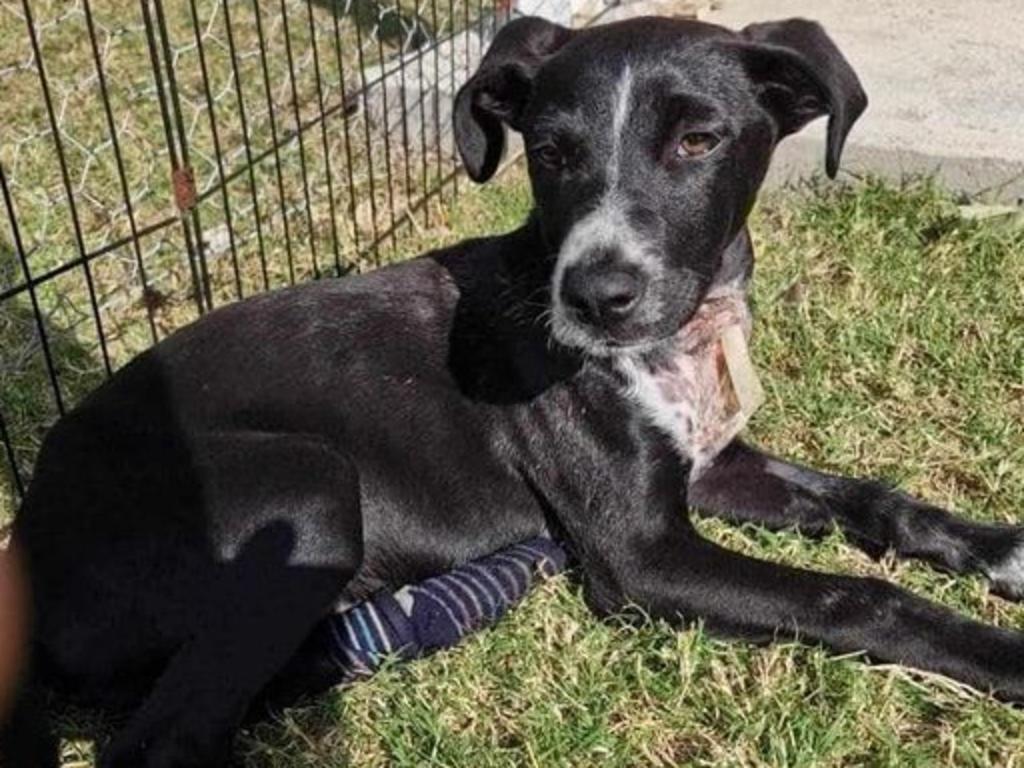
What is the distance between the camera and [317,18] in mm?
6676

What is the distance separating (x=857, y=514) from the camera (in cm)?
305

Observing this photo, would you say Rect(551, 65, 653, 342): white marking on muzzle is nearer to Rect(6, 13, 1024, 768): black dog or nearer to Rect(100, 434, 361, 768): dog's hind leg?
Rect(6, 13, 1024, 768): black dog

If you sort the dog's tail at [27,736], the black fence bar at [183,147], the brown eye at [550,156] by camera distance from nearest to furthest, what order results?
the dog's tail at [27,736], the brown eye at [550,156], the black fence bar at [183,147]

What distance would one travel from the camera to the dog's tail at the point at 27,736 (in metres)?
2.29

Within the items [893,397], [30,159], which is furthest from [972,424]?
[30,159]

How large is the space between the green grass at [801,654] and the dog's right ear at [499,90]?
1.00m

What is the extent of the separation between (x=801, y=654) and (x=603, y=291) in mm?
838

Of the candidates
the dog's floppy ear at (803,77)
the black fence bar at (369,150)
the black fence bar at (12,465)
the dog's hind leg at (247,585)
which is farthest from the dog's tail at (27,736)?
the black fence bar at (369,150)

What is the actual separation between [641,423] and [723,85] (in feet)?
2.35

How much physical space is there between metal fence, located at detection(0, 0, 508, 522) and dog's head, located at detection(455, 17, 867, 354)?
1.22 metres

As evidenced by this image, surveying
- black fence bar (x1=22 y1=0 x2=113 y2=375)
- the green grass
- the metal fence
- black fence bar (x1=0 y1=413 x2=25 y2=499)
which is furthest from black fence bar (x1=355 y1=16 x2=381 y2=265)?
black fence bar (x1=0 y1=413 x2=25 y2=499)

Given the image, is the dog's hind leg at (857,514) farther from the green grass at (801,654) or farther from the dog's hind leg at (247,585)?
the dog's hind leg at (247,585)

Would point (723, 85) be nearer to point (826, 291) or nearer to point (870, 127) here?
point (826, 291)

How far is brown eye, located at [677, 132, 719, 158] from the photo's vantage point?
8.54 feet
